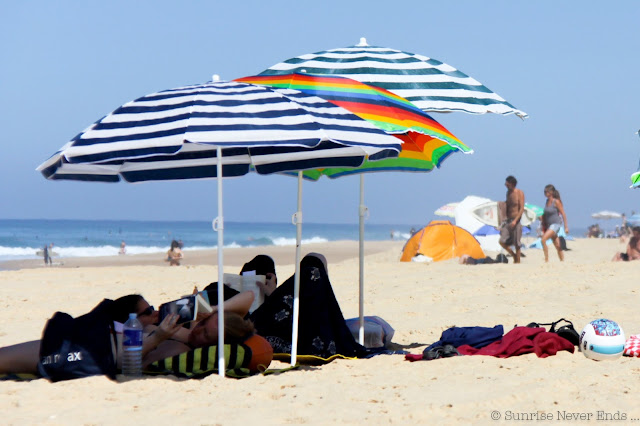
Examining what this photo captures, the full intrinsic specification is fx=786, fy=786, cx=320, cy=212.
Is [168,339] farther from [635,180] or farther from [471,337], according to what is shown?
[635,180]

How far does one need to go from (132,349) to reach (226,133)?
168 centimetres

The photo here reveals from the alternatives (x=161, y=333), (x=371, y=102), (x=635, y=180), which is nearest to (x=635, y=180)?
(x=635, y=180)

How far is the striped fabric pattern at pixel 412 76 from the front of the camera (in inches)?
262

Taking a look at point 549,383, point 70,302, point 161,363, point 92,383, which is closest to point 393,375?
→ point 549,383

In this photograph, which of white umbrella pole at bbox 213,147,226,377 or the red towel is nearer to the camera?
white umbrella pole at bbox 213,147,226,377

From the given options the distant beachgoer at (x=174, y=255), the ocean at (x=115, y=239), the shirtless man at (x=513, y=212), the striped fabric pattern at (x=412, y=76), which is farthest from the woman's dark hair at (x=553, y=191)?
the ocean at (x=115, y=239)

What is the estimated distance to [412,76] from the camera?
22.7ft

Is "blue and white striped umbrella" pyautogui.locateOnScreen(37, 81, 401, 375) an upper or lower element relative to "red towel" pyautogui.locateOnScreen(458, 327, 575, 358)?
upper

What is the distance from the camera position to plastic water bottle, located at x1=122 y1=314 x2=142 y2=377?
210 inches

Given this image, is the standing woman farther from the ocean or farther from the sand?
the ocean

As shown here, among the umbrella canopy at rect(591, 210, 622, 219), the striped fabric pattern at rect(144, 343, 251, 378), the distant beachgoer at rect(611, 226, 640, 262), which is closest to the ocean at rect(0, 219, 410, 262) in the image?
the umbrella canopy at rect(591, 210, 622, 219)

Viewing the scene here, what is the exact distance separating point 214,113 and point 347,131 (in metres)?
0.89

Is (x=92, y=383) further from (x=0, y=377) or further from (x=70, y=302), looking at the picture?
(x=70, y=302)

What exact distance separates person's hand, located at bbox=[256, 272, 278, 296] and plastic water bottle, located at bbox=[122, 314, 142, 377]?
124 centimetres
